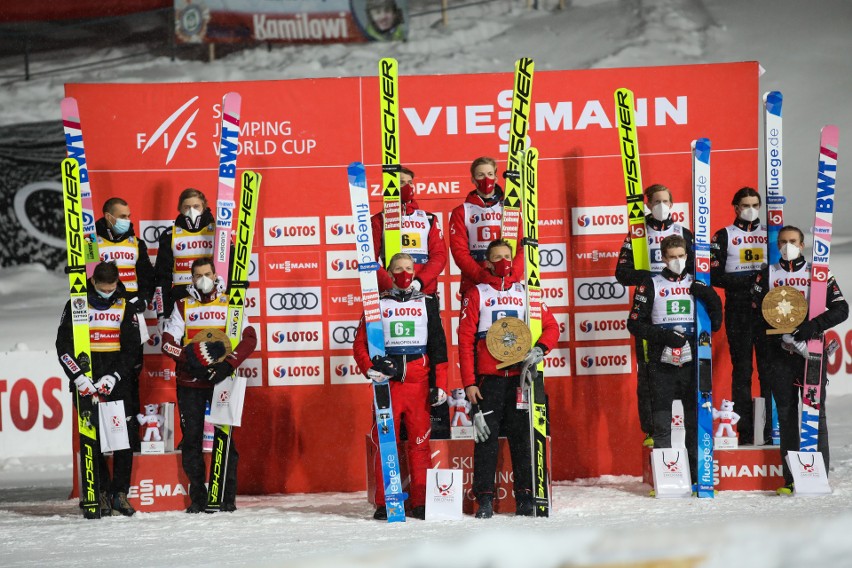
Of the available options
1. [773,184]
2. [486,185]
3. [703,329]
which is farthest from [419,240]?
[773,184]

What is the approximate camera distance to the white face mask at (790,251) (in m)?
6.84

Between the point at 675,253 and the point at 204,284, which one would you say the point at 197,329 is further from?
the point at 675,253

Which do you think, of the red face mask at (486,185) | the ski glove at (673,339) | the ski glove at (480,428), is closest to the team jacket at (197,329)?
the ski glove at (480,428)

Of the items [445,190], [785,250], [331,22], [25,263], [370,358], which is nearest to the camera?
[370,358]

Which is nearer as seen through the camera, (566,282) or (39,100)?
(566,282)

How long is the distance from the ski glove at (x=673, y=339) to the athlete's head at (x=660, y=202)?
89cm

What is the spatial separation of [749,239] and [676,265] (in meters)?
0.72

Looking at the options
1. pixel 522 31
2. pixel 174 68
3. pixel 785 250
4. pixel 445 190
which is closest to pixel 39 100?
pixel 174 68

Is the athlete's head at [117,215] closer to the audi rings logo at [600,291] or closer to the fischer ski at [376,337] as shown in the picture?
the fischer ski at [376,337]

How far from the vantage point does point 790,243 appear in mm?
6848

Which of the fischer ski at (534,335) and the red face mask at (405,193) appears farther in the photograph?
the red face mask at (405,193)

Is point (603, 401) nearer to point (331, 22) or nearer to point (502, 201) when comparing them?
point (502, 201)

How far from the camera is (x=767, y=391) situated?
275 inches

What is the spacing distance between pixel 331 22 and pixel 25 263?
5.70 m
